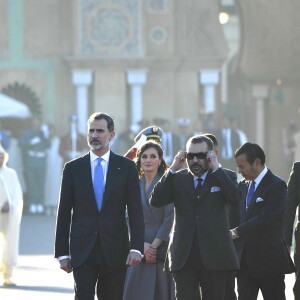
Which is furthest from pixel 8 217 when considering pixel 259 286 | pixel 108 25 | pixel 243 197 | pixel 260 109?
pixel 260 109

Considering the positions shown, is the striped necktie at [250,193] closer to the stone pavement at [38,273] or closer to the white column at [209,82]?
the stone pavement at [38,273]

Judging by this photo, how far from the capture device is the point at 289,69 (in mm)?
35812

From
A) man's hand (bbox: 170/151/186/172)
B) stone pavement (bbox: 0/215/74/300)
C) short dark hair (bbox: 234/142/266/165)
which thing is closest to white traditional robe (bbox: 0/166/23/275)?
→ stone pavement (bbox: 0/215/74/300)

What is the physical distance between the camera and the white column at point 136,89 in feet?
112

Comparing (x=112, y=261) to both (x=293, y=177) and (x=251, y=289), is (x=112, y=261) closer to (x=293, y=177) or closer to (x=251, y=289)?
(x=251, y=289)

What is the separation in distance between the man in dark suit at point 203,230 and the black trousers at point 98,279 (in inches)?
17.5

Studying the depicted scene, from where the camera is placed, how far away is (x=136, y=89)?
112ft

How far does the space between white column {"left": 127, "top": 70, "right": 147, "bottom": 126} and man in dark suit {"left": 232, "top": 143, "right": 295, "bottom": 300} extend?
2327 cm

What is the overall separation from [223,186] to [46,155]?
2044cm

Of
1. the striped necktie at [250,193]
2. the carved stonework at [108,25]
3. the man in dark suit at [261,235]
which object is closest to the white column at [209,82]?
the carved stonework at [108,25]

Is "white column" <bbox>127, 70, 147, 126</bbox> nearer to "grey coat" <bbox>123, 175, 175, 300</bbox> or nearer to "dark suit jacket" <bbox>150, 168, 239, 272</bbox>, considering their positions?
"grey coat" <bbox>123, 175, 175, 300</bbox>

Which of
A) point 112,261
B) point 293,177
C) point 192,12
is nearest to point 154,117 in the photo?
point 192,12

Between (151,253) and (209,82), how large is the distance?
2295 cm

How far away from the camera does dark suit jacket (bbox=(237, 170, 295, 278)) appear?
1056 cm
